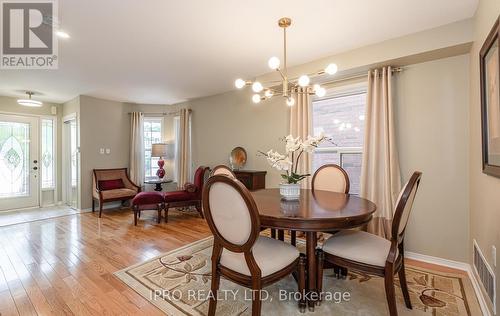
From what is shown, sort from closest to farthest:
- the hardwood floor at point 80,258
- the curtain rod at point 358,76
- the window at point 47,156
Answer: the hardwood floor at point 80,258 < the curtain rod at point 358,76 < the window at point 47,156

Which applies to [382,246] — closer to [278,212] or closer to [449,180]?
[278,212]

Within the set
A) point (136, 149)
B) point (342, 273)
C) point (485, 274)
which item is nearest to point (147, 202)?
point (136, 149)

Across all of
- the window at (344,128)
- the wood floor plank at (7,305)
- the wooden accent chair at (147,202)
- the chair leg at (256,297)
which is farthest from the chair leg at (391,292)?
the wooden accent chair at (147,202)

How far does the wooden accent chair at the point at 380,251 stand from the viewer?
1531 mm

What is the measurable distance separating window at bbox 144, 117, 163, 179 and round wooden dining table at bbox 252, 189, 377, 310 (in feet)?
14.8

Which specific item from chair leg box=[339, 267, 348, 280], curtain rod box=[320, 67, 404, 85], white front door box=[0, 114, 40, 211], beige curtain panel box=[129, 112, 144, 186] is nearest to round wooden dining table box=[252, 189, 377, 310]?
chair leg box=[339, 267, 348, 280]

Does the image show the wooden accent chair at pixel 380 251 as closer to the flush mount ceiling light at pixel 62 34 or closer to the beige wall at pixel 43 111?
the flush mount ceiling light at pixel 62 34

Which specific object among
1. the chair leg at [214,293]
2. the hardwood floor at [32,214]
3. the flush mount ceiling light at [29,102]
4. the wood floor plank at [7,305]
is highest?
the flush mount ceiling light at [29,102]

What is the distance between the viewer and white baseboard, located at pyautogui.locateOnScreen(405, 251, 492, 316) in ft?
5.77

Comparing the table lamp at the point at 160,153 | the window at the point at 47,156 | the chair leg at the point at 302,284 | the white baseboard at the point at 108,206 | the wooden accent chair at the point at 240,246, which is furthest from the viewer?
the window at the point at 47,156

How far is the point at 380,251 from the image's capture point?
1646 millimetres

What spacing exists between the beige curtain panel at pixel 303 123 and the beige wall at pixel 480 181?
1743 mm

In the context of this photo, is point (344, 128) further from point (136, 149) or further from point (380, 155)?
point (136, 149)

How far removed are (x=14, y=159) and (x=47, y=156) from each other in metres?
0.58
